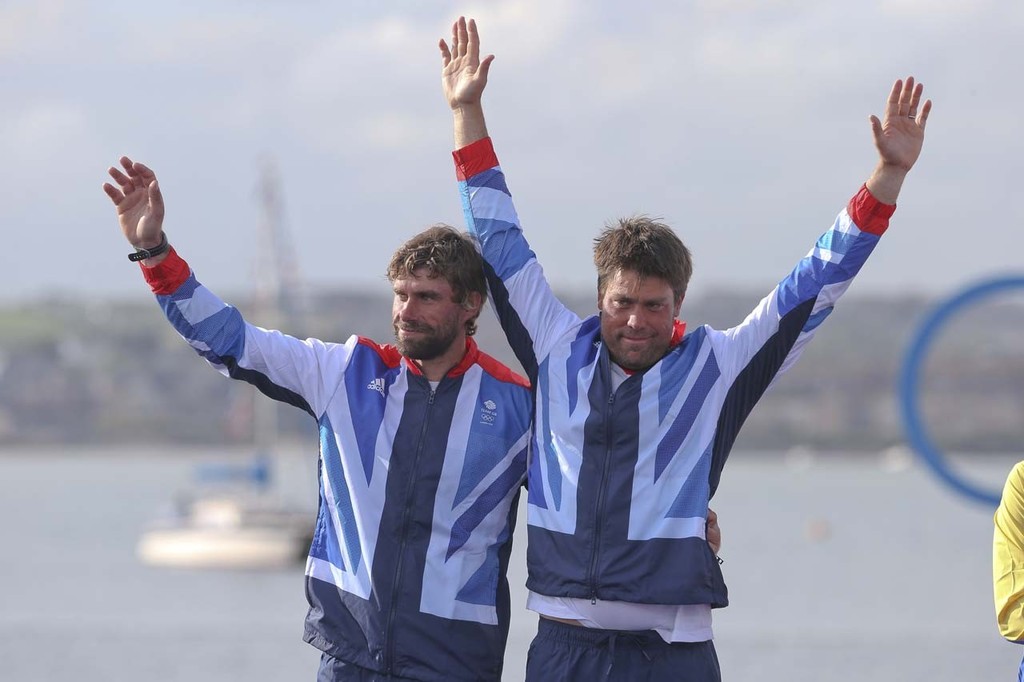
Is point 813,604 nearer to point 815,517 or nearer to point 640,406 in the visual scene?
point 640,406

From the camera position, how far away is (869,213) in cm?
476

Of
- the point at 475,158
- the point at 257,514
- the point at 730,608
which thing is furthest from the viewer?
the point at 257,514

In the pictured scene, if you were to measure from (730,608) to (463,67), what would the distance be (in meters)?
28.0

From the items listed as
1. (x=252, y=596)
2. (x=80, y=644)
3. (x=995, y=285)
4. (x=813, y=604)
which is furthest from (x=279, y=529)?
(x=995, y=285)

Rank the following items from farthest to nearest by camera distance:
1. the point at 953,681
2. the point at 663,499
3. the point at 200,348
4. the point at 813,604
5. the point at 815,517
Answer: the point at 815,517 → the point at 813,604 → the point at 953,681 → the point at 200,348 → the point at 663,499

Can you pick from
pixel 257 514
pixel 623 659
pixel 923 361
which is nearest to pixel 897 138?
pixel 623 659

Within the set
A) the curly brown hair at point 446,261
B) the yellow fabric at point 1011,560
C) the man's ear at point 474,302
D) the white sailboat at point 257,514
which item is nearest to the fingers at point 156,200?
the curly brown hair at point 446,261

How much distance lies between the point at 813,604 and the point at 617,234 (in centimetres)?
3038

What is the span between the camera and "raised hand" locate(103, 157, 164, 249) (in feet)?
16.2

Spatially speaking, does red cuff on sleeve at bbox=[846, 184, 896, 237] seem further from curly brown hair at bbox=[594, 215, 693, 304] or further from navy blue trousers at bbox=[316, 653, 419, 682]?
navy blue trousers at bbox=[316, 653, 419, 682]

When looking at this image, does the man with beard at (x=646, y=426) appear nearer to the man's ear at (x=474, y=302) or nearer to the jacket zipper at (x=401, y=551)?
the man's ear at (x=474, y=302)

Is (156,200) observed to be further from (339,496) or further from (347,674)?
(347,674)

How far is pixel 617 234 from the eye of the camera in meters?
4.83

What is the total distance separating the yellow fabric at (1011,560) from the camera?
432 centimetres
